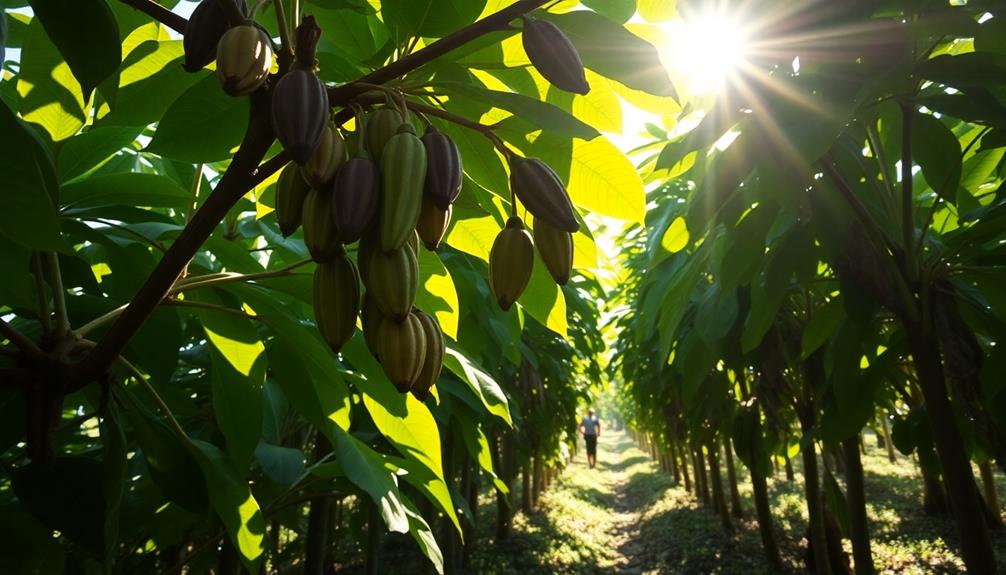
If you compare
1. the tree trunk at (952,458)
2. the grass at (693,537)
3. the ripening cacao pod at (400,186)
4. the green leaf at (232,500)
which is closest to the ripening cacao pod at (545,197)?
the ripening cacao pod at (400,186)

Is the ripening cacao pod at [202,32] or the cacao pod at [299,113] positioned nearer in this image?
the cacao pod at [299,113]

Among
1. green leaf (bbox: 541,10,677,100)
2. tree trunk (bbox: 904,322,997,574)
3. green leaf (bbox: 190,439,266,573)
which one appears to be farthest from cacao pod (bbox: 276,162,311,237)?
tree trunk (bbox: 904,322,997,574)

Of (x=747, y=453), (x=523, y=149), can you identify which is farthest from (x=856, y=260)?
(x=747, y=453)

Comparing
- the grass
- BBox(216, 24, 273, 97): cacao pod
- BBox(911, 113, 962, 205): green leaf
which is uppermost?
BBox(911, 113, 962, 205): green leaf

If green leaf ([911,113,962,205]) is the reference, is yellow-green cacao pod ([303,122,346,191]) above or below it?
below

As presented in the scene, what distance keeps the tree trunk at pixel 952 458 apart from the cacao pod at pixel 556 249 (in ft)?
4.90

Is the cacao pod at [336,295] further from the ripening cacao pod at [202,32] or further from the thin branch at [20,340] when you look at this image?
the thin branch at [20,340]

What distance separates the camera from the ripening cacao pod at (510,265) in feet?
2.71

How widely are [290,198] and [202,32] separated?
220mm

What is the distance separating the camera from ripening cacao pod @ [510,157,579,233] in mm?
763

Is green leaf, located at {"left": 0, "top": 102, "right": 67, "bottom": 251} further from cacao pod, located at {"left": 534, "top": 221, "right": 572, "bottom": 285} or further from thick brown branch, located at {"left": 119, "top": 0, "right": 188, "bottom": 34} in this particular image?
cacao pod, located at {"left": 534, "top": 221, "right": 572, "bottom": 285}

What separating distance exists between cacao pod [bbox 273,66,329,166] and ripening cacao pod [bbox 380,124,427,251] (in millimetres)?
80

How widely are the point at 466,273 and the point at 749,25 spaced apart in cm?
126

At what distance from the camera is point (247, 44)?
27.4 inches
